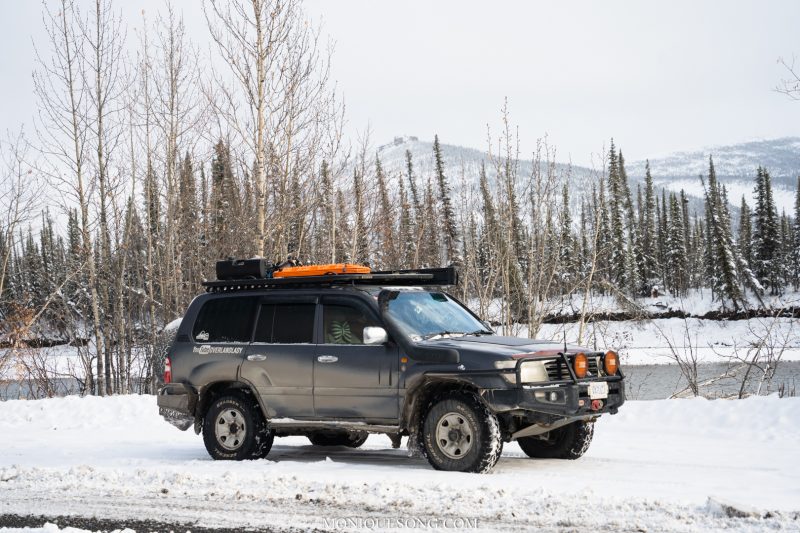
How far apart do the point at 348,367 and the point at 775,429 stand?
600cm

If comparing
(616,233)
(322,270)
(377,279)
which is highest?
(616,233)

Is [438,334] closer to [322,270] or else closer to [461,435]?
[461,435]

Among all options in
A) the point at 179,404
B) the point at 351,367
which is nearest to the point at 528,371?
the point at 351,367

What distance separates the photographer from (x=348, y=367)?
8.92 m

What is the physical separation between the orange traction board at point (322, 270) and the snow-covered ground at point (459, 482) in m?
2.16

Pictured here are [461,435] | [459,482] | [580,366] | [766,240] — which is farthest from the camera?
[766,240]

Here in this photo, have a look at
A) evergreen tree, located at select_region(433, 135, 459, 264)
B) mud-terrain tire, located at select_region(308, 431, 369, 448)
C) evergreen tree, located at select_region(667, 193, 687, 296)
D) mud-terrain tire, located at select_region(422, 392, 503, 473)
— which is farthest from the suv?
evergreen tree, located at select_region(667, 193, 687, 296)

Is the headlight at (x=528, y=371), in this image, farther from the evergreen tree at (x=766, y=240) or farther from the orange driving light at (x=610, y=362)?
the evergreen tree at (x=766, y=240)

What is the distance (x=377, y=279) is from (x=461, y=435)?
82.5 inches

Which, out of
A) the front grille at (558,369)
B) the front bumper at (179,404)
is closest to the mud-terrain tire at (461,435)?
the front grille at (558,369)

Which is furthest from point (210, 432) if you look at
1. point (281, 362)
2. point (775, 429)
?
point (775, 429)

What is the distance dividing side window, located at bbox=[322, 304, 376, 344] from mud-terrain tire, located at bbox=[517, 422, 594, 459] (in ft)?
7.79

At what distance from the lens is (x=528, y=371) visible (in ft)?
26.6

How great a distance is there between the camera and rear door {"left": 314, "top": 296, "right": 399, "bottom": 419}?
28.5 feet
